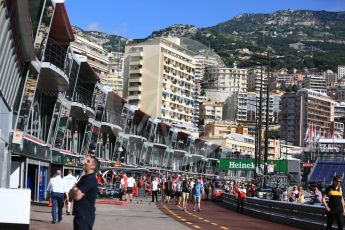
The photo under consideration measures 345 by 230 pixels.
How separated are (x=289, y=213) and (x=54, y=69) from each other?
14.6 metres

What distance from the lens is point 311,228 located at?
23.6 meters

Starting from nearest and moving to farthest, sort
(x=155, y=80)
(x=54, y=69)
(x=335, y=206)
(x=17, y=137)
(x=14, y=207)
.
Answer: (x=14, y=207) → (x=335, y=206) → (x=17, y=137) → (x=54, y=69) → (x=155, y=80)

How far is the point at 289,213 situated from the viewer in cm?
2694

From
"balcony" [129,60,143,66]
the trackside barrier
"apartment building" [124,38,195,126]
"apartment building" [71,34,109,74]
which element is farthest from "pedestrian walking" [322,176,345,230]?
"apartment building" [71,34,109,74]

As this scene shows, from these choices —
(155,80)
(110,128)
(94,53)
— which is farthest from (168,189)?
(94,53)

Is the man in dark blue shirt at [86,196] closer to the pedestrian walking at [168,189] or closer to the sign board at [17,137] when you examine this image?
the sign board at [17,137]

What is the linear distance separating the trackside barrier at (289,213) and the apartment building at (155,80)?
126 meters

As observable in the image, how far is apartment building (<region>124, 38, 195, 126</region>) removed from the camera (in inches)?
6462

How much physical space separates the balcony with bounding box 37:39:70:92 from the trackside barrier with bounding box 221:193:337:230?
11907 millimetres

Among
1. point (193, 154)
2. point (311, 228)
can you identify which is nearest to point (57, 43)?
point (311, 228)

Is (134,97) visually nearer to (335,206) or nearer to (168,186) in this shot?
(168,186)

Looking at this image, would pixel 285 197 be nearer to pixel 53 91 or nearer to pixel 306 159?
pixel 53 91

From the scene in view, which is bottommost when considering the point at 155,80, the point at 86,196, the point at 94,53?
the point at 86,196

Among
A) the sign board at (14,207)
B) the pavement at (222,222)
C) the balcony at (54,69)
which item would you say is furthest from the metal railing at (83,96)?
the sign board at (14,207)
